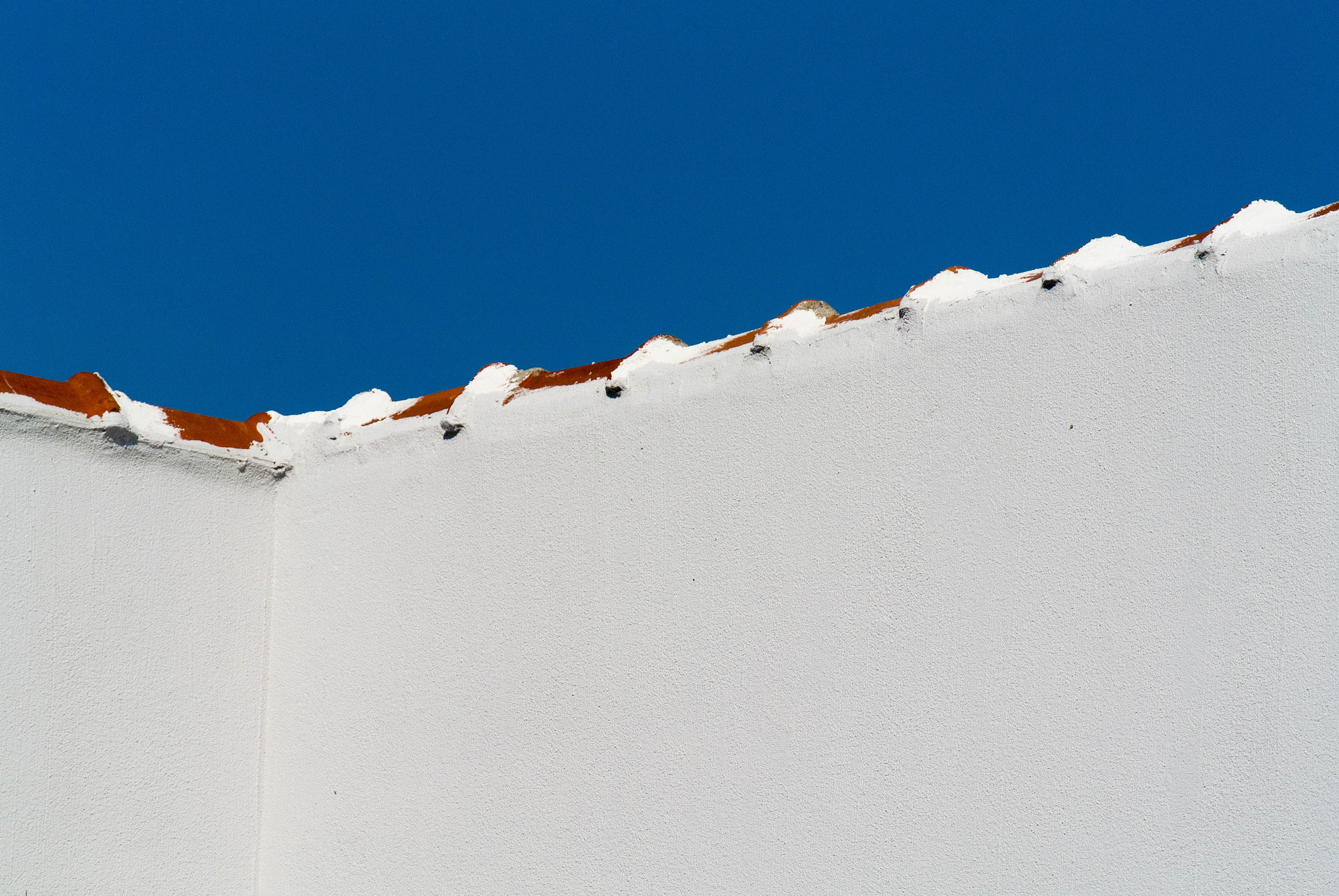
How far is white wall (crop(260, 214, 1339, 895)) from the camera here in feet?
6.68

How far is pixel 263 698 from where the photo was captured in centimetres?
364

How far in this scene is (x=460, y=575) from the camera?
3.32 metres

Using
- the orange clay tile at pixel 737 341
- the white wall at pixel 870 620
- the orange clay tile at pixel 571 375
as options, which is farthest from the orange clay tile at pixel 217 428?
the orange clay tile at pixel 737 341

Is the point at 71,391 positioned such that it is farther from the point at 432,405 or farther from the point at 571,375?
the point at 571,375

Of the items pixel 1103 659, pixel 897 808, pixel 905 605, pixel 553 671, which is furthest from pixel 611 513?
pixel 1103 659

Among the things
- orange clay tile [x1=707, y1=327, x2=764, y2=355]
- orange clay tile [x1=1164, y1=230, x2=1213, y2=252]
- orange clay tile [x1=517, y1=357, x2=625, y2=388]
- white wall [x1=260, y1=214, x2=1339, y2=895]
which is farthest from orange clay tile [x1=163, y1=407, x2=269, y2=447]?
orange clay tile [x1=1164, y1=230, x2=1213, y2=252]

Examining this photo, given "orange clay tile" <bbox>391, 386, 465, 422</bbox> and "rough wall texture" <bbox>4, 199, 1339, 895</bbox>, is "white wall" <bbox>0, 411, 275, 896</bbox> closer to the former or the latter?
"rough wall texture" <bbox>4, 199, 1339, 895</bbox>

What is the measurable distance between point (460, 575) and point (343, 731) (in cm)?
64

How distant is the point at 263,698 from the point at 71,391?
112 centimetres

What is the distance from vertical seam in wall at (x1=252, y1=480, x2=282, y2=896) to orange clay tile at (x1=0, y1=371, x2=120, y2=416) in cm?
65

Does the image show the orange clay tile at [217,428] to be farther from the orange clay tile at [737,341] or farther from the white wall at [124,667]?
the orange clay tile at [737,341]

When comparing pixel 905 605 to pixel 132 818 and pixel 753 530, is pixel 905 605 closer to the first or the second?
pixel 753 530

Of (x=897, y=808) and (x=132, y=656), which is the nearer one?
(x=897, y=808)

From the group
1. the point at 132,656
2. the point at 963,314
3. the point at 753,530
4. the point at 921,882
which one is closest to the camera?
the point at 921,882
